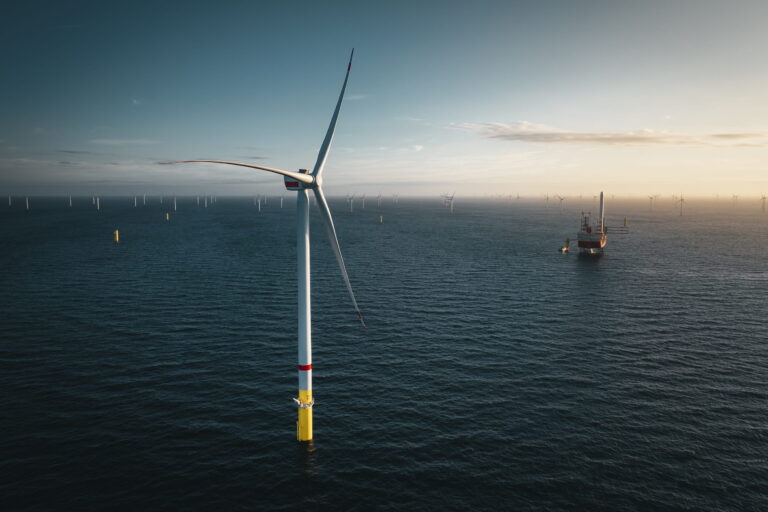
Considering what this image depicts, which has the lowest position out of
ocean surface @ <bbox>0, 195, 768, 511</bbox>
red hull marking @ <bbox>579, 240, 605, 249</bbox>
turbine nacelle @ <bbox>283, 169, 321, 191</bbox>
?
ocean surface @ <bbox>0, 195, 768, 511</bbox>

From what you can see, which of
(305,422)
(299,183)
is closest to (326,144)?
(299,183)

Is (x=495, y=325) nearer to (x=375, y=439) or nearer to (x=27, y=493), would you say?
(x=375, y=439)

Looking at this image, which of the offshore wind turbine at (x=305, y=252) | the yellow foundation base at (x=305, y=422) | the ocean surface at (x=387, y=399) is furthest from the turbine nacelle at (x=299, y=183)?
the ocean surface at (x=387, y=399)

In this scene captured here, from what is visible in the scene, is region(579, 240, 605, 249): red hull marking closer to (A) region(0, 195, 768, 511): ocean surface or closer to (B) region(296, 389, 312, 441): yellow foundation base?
(A) region(0, 195, 768, 511): ocean surface

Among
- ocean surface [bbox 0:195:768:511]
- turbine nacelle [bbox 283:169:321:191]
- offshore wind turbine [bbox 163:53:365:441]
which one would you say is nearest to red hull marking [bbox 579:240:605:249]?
ocean surface [bbox 0:195:768:511]

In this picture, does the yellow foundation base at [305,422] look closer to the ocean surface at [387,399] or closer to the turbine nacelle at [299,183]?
the ocean surface at [387,399]

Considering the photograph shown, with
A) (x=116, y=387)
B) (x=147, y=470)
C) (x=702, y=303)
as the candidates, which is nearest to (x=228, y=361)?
(x=116, y=387)

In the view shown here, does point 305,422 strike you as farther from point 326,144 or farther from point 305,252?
point 326,144

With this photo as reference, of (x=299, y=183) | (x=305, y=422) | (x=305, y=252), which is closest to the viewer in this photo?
(x=299, y=183)
